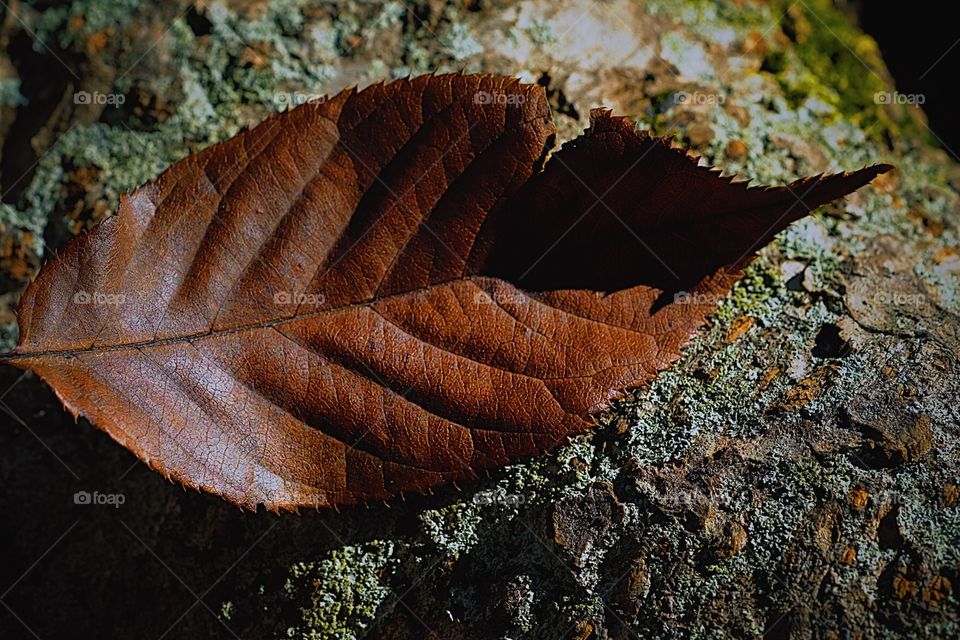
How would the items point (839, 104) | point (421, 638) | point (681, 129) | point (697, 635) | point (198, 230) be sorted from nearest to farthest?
1. point (697, 635)
2. point (421, 638)
3. point (198, 230)
4. point (681, 129)
5. point (839, 104)

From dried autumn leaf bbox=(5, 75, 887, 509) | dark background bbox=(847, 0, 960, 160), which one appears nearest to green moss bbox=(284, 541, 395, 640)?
dried autumn leaf bbox=(5, 75, 887, 509)

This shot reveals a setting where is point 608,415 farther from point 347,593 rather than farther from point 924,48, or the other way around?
point 924,48

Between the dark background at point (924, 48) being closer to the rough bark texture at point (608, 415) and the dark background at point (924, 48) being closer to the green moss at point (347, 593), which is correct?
the rough bark texture at point (608, 415)

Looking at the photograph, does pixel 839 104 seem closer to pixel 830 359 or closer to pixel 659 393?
pixel 830 359

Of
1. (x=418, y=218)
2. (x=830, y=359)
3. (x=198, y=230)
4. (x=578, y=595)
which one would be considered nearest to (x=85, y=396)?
(x=198, y=230)

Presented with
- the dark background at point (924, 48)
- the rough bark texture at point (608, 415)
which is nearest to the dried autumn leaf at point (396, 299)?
the rough bark texture at point (608, 415)

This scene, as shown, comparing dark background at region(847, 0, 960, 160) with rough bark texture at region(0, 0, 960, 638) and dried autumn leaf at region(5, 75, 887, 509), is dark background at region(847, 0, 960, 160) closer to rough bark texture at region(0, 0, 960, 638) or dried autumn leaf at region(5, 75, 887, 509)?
rough bark texture at region(0, 0, 960, 638)
